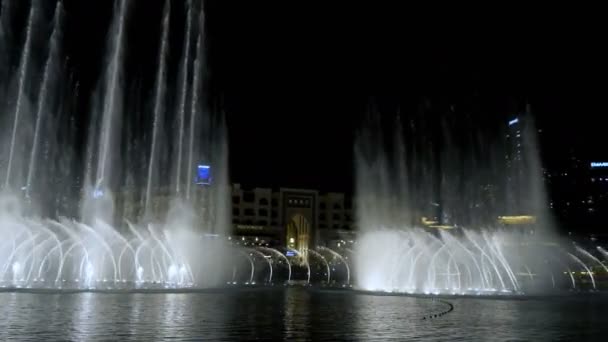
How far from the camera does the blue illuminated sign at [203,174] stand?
85.4 meters

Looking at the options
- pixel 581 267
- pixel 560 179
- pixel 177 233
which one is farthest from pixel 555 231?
pixel 177 233

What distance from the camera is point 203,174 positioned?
8638cm

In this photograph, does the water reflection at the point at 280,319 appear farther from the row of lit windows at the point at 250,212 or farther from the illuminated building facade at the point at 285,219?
the row of lit windows at the point at 250,212

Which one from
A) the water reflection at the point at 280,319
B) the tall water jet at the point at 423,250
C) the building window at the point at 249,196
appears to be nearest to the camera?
the water reflection at the point at 280,319

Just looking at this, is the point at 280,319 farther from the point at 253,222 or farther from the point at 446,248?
the point at 253,222

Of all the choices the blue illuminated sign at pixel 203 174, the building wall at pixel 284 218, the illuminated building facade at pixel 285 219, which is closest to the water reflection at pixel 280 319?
the blue illuminated sign at pixel 203 174

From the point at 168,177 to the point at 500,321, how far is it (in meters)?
53.6

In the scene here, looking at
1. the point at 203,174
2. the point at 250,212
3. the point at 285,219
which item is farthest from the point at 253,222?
the point at 203,174

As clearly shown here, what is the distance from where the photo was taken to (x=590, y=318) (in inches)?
648

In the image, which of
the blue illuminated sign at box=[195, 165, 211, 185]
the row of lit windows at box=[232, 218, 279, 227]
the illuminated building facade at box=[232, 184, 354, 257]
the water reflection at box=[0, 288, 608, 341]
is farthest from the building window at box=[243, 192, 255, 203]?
the water reflection at box=[0, 288, 608, 341]

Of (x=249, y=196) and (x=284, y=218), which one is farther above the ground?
(x=249, y=196)

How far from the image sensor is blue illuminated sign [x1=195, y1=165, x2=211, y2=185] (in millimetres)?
85438

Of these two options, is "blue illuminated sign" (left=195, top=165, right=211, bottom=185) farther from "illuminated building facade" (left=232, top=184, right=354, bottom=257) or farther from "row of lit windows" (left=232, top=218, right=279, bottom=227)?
"row of lit windows" (left=232, top=218, right=279, bottom=227)

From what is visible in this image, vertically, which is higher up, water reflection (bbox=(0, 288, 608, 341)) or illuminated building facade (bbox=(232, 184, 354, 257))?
illuminated building facade (bbox=(232, 184, 354, 257))
